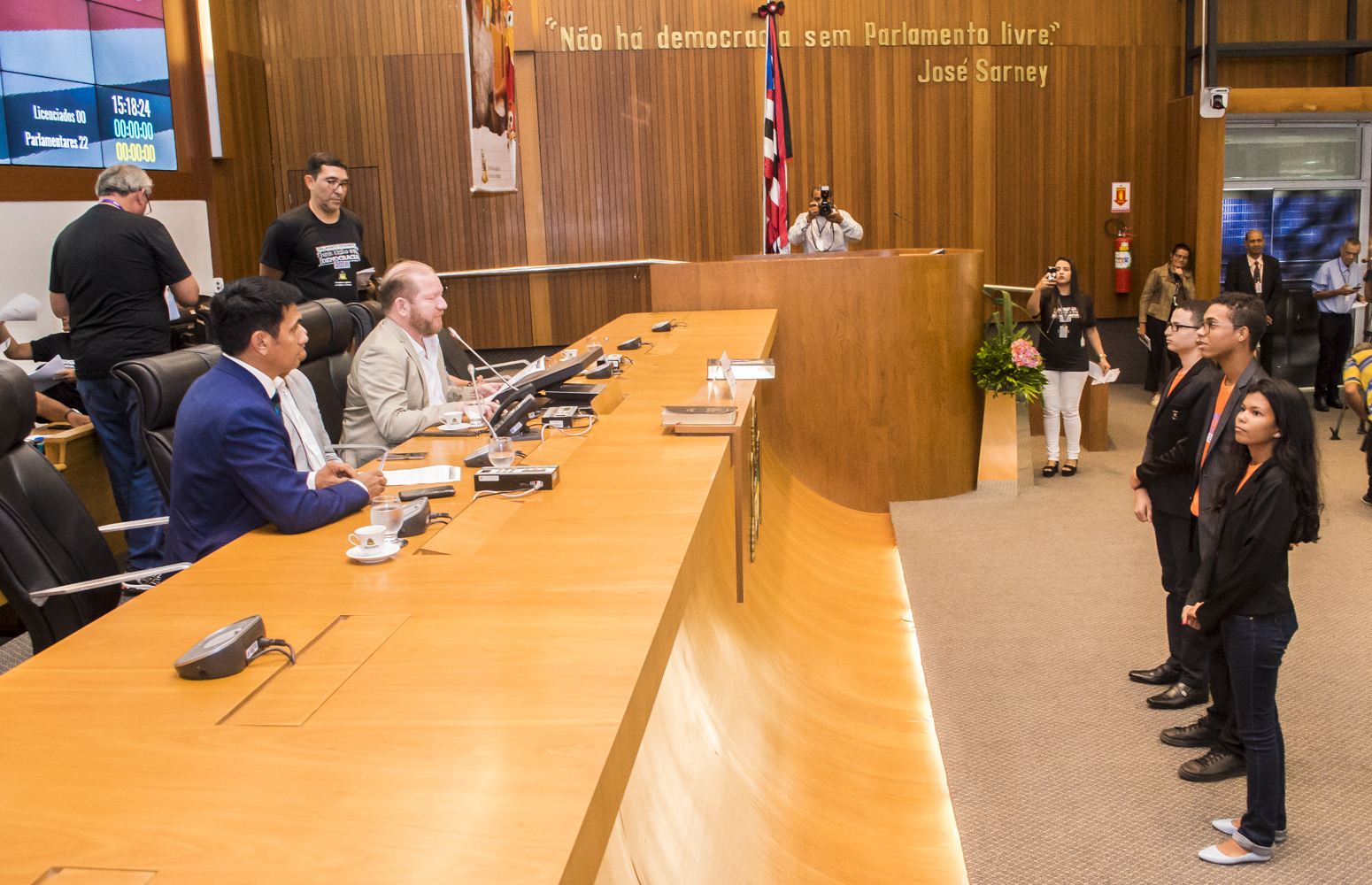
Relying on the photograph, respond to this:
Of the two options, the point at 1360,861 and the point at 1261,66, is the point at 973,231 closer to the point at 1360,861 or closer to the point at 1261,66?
the point at 1261,66

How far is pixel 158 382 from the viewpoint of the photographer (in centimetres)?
298

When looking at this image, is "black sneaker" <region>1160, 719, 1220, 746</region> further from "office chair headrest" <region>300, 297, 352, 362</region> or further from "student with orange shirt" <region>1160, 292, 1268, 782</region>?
"office chair headrest" <region>300, 297, 352, 362</region>

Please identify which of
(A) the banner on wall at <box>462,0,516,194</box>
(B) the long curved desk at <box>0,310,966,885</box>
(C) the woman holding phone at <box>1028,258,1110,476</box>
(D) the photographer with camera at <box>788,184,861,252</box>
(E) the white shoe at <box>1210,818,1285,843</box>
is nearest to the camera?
(B) the long curved desk at <box>0,310,966,885</box>

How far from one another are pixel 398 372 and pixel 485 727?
2.61 meters

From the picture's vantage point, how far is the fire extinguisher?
380 inches

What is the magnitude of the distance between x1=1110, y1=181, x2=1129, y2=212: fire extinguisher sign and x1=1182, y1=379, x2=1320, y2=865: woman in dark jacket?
25.1 ft

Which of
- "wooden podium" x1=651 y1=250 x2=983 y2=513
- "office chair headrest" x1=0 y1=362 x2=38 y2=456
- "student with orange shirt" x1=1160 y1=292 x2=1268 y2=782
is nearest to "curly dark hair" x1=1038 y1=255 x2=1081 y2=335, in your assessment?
"wooden podium" x1=651 y1=250 x2=983 y2=513

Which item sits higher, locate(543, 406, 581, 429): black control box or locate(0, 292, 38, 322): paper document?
locate(0, 292, 38, 322): paper document

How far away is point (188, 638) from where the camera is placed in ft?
5.73

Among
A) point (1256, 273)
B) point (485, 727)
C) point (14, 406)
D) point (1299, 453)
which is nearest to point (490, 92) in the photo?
point (14, 406)

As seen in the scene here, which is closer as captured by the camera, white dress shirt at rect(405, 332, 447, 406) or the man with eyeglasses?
white dress shirt at rect(405, 332, 447, 406)

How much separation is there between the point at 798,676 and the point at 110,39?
610cm

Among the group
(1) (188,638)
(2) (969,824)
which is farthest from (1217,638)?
(1) (188,638)

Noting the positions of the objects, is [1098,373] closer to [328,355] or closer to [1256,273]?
[1256,273]
